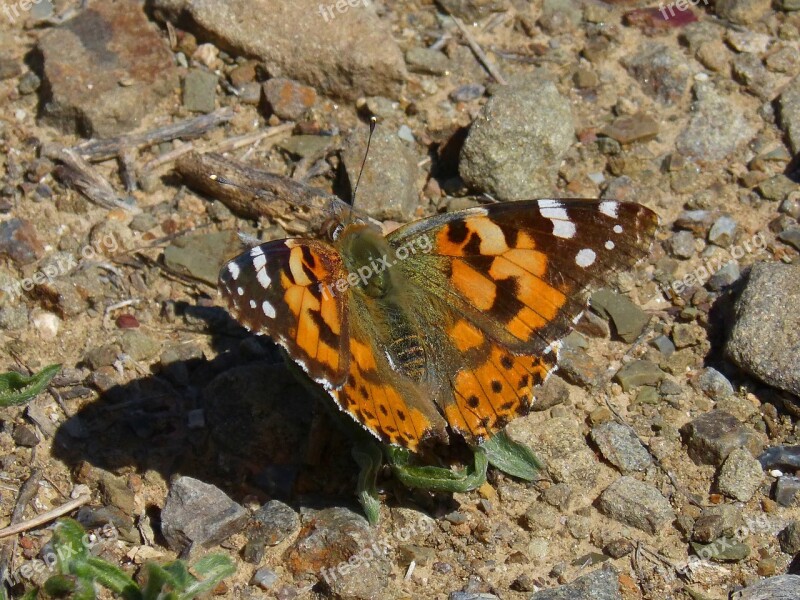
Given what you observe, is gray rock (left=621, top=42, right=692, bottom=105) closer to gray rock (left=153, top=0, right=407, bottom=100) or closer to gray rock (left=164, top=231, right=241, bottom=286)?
gray rock (left=153, top=0, right=407, bottom=100)

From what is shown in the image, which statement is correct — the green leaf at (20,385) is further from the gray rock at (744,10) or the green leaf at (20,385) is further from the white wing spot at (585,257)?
the gray rock at (744,10)

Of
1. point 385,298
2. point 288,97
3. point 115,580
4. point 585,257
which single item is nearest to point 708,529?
point 585,257

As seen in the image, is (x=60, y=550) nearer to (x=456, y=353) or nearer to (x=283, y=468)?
(x=283, y=468)

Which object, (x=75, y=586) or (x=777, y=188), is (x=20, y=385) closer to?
(x=75, y=586)

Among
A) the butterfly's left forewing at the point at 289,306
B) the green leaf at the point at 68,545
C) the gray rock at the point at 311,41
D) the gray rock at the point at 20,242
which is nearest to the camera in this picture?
the green leaf at the point at 68,545

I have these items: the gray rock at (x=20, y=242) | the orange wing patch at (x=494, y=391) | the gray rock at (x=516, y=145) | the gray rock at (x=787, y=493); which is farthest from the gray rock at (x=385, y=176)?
the gray rock at (x=787, y=493)

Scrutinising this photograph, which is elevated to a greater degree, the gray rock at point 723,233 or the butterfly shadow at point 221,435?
the gray rock at point 723,233

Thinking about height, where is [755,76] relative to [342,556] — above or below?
above
